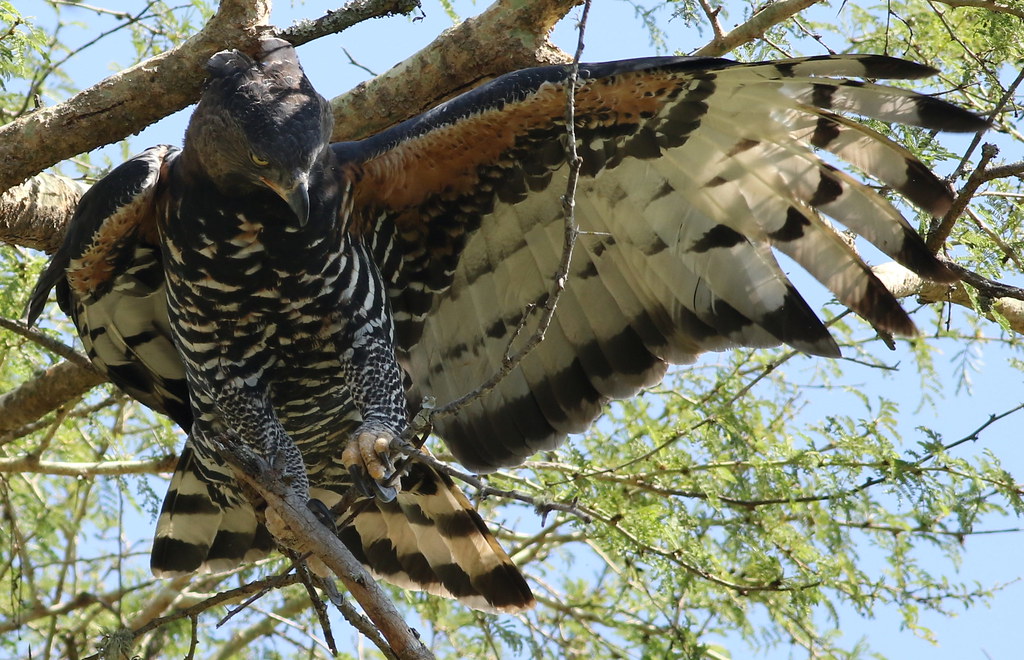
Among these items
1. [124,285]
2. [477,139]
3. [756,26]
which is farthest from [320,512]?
[756,26]

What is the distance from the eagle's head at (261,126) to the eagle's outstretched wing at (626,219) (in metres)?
0.36

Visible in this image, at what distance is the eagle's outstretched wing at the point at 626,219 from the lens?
150 inches

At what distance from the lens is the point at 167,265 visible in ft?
13.8

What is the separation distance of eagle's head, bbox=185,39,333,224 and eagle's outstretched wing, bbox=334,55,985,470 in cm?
36

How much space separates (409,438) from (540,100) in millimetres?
1375

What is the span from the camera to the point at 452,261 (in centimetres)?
467

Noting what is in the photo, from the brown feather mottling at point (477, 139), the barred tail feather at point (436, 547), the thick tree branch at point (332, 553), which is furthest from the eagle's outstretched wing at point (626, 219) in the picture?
the thick tree branch at point (332, 553)

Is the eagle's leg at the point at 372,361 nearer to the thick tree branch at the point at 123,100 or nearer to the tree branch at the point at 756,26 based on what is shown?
the thick tree branch at the point at 123,100

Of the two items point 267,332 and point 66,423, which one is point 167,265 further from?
point 66,423

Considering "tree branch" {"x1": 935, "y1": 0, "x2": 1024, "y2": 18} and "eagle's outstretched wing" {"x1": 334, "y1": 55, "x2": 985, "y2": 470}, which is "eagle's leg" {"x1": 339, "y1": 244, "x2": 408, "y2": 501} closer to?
"eagle's outstretched wing" {"x1": 334, "y1": 55, "x2": 985, "y2": 470}

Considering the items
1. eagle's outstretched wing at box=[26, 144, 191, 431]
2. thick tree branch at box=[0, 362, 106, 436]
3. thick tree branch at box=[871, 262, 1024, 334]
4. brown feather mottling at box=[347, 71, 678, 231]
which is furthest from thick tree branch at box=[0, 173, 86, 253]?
thick tree branch at box=[871, 262, 1024, 334]

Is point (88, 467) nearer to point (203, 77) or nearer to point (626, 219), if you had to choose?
point (203, 77)

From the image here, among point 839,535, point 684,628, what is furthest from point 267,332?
point 839,535

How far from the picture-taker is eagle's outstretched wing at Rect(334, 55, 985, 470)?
12.5 feet
